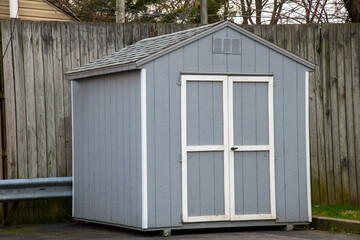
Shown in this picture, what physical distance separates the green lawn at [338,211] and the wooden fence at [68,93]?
353mm

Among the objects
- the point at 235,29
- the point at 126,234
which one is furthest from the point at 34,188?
the point at 235,29

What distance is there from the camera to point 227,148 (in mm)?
9195

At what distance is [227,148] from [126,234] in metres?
1.77

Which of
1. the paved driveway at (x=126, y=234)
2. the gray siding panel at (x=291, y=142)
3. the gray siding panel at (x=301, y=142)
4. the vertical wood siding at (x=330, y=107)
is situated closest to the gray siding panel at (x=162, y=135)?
the paved driveway at (x=126, y=234)

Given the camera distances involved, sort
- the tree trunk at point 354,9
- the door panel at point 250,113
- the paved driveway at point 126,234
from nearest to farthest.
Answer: the paved driveway at point 126,234 → the door panel at point 250,113 → the tree trunk at point 354,9

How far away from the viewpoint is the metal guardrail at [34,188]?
9.66m

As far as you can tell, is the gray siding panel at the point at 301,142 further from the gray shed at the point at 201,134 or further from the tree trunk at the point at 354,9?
the tree trunk at the point at 354,9

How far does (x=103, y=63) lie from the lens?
9820 millimetres

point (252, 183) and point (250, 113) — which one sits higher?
point (250, 113)

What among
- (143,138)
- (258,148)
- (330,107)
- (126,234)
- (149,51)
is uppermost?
(149,51)

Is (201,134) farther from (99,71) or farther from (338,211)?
(338,211)

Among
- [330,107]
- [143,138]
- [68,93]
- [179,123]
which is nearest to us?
[143,138]

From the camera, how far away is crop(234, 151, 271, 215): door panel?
920 cm

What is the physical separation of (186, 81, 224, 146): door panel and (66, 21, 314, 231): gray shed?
13 millimetres
